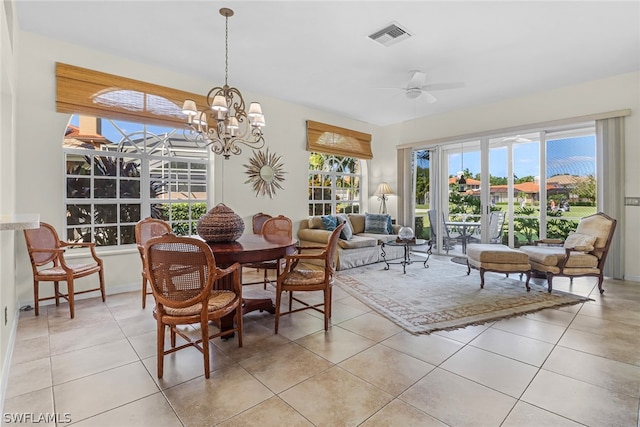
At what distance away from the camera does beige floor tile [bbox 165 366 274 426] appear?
1.59 metres

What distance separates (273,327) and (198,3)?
9.79ft

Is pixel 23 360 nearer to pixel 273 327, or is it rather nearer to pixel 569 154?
pixel 273 327

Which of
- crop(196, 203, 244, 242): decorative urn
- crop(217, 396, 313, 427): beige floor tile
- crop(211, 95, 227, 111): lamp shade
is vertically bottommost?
crop(217, 396, 313, 427): beige floor tile

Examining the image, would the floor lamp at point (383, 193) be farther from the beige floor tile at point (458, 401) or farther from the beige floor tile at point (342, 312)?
the beige floor tile at point (458, 401)

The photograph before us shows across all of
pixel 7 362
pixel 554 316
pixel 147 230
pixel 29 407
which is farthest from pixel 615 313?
pixel 7 362

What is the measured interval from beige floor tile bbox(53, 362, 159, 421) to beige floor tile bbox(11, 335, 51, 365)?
0.57 m

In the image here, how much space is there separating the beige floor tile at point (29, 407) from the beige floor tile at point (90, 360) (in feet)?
0.43

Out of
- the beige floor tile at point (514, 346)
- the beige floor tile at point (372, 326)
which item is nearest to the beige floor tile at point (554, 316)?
the beige floor tile at point (514, 346)

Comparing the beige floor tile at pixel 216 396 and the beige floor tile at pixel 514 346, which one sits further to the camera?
the beige floor tile at pixel 514 346

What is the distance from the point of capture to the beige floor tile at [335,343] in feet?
7.36

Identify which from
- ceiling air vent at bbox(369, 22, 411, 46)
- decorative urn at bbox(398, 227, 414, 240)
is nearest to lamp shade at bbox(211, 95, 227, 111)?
ceiling air vent at bbox(369, 22, 411, 46)

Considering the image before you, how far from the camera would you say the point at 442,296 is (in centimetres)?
357

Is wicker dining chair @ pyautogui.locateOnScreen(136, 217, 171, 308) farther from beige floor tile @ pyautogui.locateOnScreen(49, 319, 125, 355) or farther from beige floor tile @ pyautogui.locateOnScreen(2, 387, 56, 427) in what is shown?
beige floor tile @ pyautogui.locateOnScreen(2, 387, 56, 427)

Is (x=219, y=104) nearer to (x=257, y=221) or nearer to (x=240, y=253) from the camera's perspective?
(x=240, y=253)
